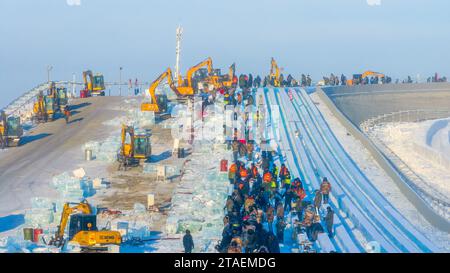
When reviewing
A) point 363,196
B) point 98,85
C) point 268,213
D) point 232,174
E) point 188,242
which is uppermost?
point 98,85

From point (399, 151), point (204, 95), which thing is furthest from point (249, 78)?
point (399, 151)

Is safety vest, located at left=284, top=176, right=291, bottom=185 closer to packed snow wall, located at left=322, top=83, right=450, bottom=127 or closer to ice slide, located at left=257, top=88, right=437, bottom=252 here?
ice slide, located at left=257, top=88, right=437, bottom=252

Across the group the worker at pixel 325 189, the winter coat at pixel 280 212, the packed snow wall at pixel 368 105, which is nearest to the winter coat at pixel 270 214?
the winter coat at pixel 280 212

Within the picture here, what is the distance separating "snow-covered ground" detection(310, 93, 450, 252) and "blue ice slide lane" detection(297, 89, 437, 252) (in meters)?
0.36

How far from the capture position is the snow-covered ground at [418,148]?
53.9m

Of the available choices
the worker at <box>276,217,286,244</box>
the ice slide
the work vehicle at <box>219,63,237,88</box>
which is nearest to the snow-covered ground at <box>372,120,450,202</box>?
the ice slide

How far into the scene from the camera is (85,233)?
1208 inches

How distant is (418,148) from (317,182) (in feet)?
67.1

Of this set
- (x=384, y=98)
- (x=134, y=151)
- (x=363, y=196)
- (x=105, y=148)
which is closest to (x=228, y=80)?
(x=105, y=148)

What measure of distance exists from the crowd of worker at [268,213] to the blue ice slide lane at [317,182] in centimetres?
65

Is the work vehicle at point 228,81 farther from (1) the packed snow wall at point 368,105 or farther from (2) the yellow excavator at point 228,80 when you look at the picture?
(1) the packed snow wall at point 368,105

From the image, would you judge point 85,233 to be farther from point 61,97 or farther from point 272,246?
point 61,97
